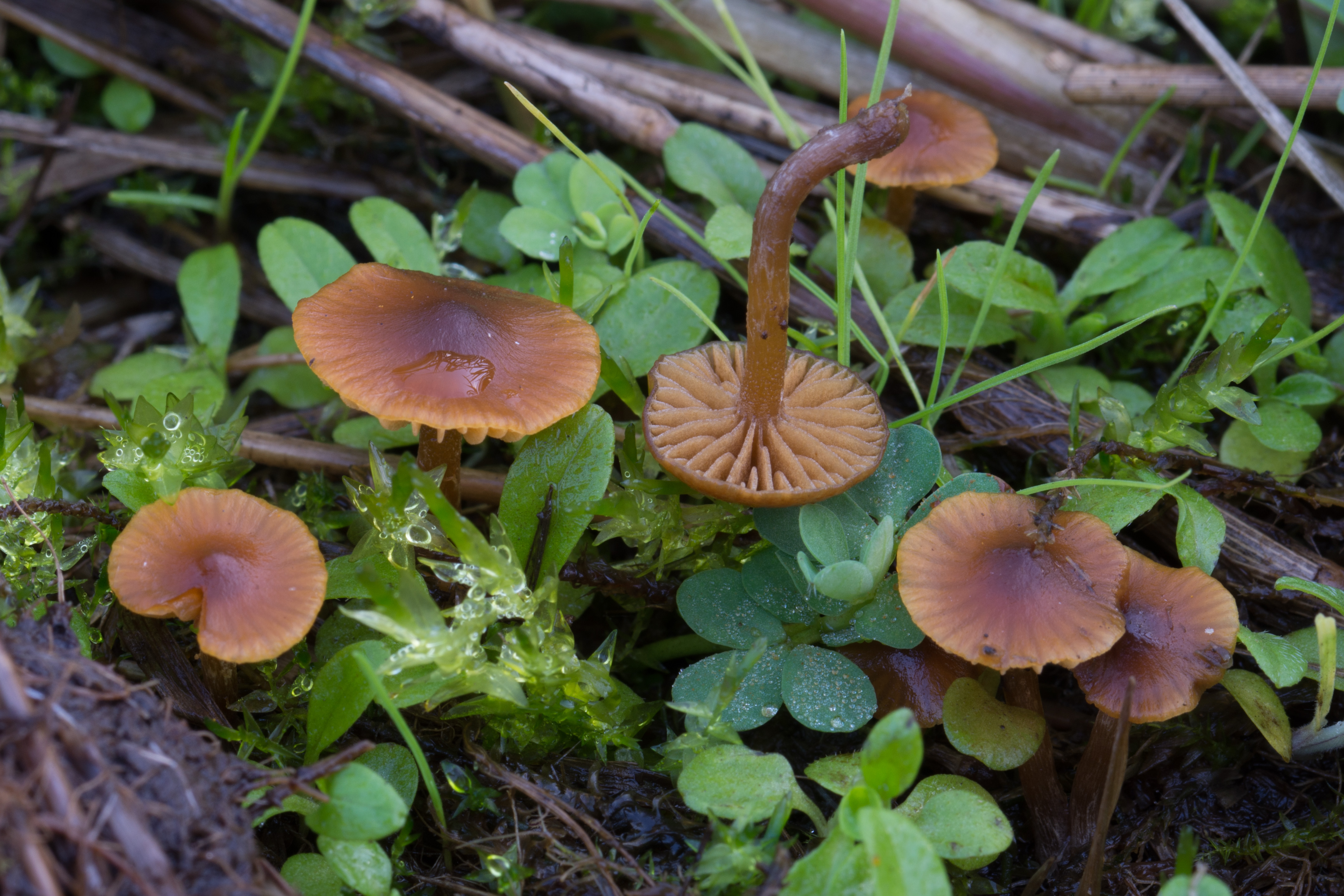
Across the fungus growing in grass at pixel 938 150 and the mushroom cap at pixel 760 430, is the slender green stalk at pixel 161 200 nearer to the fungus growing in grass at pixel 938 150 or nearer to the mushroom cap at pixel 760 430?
the mushroom cap at pixel 760 430

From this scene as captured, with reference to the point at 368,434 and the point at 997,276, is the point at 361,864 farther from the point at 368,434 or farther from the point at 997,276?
the point at 997,276

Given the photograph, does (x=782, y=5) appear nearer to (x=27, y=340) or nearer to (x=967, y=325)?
(x=967, y=325)

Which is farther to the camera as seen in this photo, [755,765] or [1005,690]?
[1005,690]

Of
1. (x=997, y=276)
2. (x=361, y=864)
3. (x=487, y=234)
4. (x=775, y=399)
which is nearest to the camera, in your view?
(x=361, y=864)

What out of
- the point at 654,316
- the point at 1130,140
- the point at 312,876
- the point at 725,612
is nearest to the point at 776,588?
the point at 725,612

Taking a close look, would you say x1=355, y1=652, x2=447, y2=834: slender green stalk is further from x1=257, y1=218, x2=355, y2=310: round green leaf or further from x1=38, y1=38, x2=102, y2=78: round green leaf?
x1=38, y1=38, x2=102, y2=78: round green leaf

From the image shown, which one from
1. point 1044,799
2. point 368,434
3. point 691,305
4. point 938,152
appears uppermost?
point 938,152

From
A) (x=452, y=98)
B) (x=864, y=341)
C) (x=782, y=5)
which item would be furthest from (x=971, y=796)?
(x=782, y=5)
